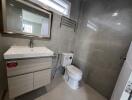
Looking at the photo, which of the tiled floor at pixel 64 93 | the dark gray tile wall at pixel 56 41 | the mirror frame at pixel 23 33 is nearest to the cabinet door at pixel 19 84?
the tiled floor at pixel 64 93

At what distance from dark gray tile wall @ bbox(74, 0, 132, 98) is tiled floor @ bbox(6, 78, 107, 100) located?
8.5 inches

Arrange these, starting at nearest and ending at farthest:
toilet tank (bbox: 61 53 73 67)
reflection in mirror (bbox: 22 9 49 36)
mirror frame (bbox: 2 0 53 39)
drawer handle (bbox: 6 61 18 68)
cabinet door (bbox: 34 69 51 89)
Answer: drawer handle (bbox: 6 61 18 68), mirror frame (bbox: 2 0 53 39), cabinet door (bbox: 34 69 51 89), reflection in mirror (bbox: 22 9 49 36), toilet tank (bbox: 61 53 73 67)

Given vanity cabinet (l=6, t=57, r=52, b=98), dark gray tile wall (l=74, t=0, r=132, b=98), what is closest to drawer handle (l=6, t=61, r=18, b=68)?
vanity cabinet (l=6, t=57, r=52, b=98)

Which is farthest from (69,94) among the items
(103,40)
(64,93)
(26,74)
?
(103,40)

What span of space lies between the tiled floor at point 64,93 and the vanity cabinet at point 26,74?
0.31 m

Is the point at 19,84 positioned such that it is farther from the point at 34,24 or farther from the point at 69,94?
the point at 34,24

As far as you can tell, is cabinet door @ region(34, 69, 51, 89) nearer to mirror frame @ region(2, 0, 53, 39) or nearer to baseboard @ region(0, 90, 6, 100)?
baseboard @ region(0, 90, 6, 100)

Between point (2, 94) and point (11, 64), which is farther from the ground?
point (11, 64)

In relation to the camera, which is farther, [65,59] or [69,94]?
[65,59]

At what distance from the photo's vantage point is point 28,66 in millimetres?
1135

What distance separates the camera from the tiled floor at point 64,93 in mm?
1448

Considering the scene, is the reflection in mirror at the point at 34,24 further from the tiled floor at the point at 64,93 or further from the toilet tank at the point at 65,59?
the tiled floor at the point at 64,93

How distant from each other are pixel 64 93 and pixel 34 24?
1.64 meters

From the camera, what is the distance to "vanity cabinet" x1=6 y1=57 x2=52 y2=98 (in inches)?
40.3
